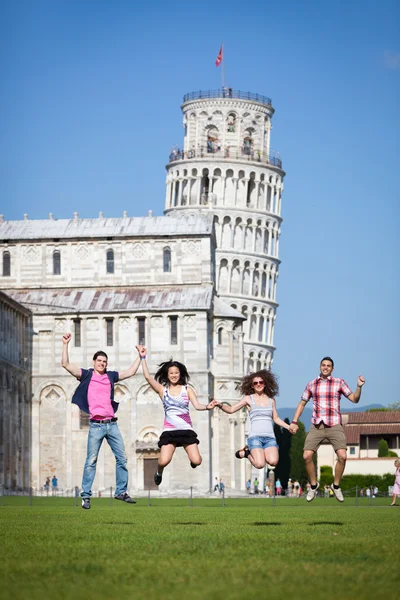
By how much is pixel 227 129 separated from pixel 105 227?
41870 mm

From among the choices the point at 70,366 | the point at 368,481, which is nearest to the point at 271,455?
the point at 70,366

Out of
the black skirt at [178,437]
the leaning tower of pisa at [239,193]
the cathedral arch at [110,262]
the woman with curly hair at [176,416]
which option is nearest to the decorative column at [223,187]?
the leaning tower of pisa at [239,193]

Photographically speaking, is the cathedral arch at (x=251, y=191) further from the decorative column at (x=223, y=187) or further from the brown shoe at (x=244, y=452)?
the brown shoe at (x=244, y=452)

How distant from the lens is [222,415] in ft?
308

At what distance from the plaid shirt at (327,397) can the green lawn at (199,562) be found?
2688mm

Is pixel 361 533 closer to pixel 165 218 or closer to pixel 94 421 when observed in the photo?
pixel 94 421

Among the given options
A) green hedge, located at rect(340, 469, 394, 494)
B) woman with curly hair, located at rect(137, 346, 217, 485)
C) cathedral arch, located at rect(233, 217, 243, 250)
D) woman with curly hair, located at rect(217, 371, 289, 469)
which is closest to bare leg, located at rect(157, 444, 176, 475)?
woman with curly hair, located at rect(137, 346, 217, 485)

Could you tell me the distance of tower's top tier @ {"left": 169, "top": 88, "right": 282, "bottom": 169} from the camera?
136 metres

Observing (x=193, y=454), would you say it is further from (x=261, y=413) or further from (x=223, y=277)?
(x=223, y=277)

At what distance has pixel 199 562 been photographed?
11562 millimetres

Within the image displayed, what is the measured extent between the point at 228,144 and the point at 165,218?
3962 centimetres

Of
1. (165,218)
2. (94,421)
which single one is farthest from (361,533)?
(165,218)

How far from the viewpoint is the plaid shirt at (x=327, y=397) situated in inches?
758

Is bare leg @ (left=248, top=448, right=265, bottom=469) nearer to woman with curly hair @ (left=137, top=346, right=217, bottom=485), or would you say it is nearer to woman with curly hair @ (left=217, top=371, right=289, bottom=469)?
woman with curly hair @ (left=217, top=371, right=289, bottom=469)
